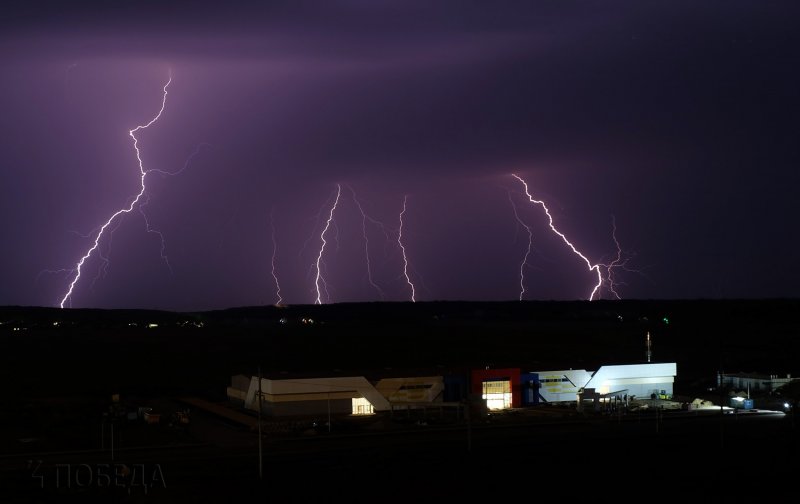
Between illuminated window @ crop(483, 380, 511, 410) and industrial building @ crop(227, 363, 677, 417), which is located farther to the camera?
illuminated window @ crop(483, 380, 511, 410)

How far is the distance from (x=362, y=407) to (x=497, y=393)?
22.1 ft

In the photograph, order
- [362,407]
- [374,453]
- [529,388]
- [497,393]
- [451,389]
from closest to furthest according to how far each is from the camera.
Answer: [374,453]
[362,407]
[451,389]
[497,393]
[529,388]

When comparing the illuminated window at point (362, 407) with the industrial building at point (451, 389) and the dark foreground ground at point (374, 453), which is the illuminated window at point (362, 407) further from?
the dark foreground ground at point (374, 453)

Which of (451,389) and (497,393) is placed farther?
(497,393)

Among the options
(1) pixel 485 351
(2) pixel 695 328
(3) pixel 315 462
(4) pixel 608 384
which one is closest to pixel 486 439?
(3) pixel 315 462

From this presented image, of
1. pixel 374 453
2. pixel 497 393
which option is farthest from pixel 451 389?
pixel 374 453

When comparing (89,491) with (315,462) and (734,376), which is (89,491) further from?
(734,376)

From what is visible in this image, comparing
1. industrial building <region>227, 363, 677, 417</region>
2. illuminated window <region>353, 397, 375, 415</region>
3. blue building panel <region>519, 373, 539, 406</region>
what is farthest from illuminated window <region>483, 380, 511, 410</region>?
illuminated window <region>353, 397, 375, 415</region>

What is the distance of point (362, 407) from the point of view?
44.7 m

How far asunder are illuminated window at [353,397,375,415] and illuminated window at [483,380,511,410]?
558 cm

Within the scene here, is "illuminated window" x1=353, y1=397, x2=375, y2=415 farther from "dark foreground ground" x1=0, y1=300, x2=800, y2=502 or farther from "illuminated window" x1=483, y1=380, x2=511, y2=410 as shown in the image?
"illuminated window" x1=483, y1=380, x2=511, y2=410

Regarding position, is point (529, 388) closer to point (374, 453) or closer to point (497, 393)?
point (497, 393)

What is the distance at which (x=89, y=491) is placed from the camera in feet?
88.6

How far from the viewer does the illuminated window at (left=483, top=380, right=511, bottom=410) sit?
153 feet
